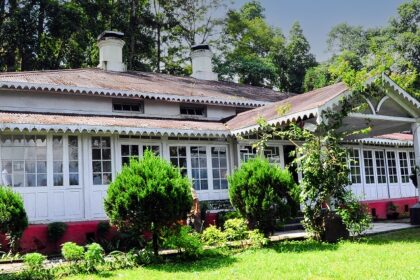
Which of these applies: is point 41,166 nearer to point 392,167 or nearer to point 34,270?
point 34,270

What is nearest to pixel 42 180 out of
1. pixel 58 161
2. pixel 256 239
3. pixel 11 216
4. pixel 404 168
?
pixel 58 161

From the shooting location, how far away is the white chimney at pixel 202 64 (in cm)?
2266

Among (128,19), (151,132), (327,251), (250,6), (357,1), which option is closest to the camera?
(327,251)

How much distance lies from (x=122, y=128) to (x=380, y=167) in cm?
1279

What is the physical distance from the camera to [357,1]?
17469 millimetres

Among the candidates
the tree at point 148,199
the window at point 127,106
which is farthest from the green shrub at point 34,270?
the window at point 127,106

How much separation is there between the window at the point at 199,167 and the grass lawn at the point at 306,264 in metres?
4.45

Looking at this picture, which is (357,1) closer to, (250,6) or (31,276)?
(31,276)

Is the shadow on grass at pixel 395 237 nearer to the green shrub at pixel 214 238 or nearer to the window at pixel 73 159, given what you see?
the green shrub at pixel 214 238

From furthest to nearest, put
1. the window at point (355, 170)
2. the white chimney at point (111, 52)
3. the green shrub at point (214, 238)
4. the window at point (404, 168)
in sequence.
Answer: the window at point (404, 168) → the white chimney at point (111, 52) → the window at point (355, 170) → the green shrub at point (214, 238)

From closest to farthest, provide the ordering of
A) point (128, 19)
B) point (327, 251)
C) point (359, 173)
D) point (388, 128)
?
point (327, 251) < point (388, 128) < point (359, 173) < point (128, 19)

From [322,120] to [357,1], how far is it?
8797mm

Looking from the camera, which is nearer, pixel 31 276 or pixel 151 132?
pixel 31 276

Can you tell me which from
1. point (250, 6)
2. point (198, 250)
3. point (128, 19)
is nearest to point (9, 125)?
point (198, 250)
